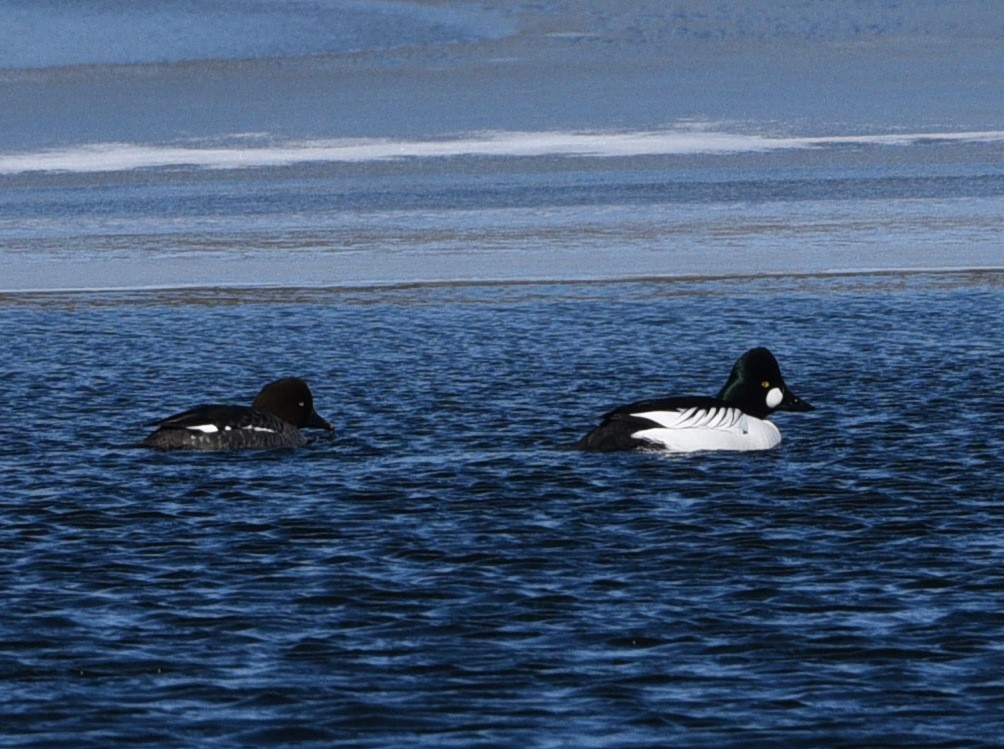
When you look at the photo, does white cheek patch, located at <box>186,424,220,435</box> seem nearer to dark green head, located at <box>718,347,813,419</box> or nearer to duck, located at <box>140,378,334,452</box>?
duck, located at <box>140,378,334,452</box>

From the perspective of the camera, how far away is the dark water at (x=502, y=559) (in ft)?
21.3

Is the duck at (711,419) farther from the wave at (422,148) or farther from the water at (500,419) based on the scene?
the wave at (422,148)

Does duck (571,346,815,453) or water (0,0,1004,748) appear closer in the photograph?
water (0,0,1004,748)

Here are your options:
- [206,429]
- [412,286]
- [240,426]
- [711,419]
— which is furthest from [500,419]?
[412,286]

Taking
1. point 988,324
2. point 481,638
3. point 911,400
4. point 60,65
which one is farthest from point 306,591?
point 60,65

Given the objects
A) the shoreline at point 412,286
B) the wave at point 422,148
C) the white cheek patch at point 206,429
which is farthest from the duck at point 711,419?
the wave at point 422,148

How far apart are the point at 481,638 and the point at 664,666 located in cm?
72

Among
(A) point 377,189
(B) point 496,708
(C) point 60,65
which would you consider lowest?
(B) point 496,708

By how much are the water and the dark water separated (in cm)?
3

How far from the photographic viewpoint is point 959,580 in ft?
26.7

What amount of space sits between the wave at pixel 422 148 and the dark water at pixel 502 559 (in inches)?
669

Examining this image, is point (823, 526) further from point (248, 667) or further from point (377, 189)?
point (377, 189)

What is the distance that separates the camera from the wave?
3291cm

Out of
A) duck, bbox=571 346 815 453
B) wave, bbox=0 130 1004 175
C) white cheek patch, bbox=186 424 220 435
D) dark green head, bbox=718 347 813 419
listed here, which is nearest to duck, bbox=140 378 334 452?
white cheek patch, bbox=186 424 220 435
